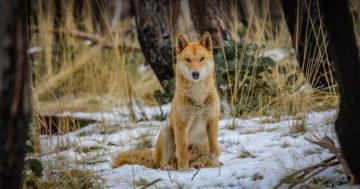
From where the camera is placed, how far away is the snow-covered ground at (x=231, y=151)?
3.60m

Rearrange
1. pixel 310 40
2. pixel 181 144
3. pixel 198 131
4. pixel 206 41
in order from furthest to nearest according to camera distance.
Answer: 1. pixel 310 40
2. pixel 206 41
3. pixel 198 131
4. pixel 181 144

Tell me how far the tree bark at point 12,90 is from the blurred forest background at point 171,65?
42.1 inches

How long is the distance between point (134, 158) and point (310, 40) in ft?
7.92

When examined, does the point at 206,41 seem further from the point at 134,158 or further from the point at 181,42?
the point at 134,158

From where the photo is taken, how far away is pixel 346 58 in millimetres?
2830

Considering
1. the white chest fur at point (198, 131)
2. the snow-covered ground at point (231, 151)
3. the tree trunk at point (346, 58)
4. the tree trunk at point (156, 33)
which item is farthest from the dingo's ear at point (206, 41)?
the tree trunk at point (346, 58)

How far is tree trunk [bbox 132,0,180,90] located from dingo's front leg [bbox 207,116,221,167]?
1992mm

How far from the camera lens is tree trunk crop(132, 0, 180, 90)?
243 inches

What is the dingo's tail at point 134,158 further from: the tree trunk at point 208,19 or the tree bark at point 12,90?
the tree trunk at point 208,19

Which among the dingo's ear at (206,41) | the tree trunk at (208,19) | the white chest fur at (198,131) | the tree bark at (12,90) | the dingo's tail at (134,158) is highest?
the tree trunk at (208,19)

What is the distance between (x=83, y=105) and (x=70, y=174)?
12.3 ft

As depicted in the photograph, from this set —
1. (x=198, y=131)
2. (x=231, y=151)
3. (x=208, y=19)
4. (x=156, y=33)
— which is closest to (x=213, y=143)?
(x=198, y=131)

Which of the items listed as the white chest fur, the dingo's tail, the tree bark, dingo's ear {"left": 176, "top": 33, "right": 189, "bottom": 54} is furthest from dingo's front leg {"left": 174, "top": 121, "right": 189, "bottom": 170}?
the tree bark

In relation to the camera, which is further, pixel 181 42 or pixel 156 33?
pixel 156 33
